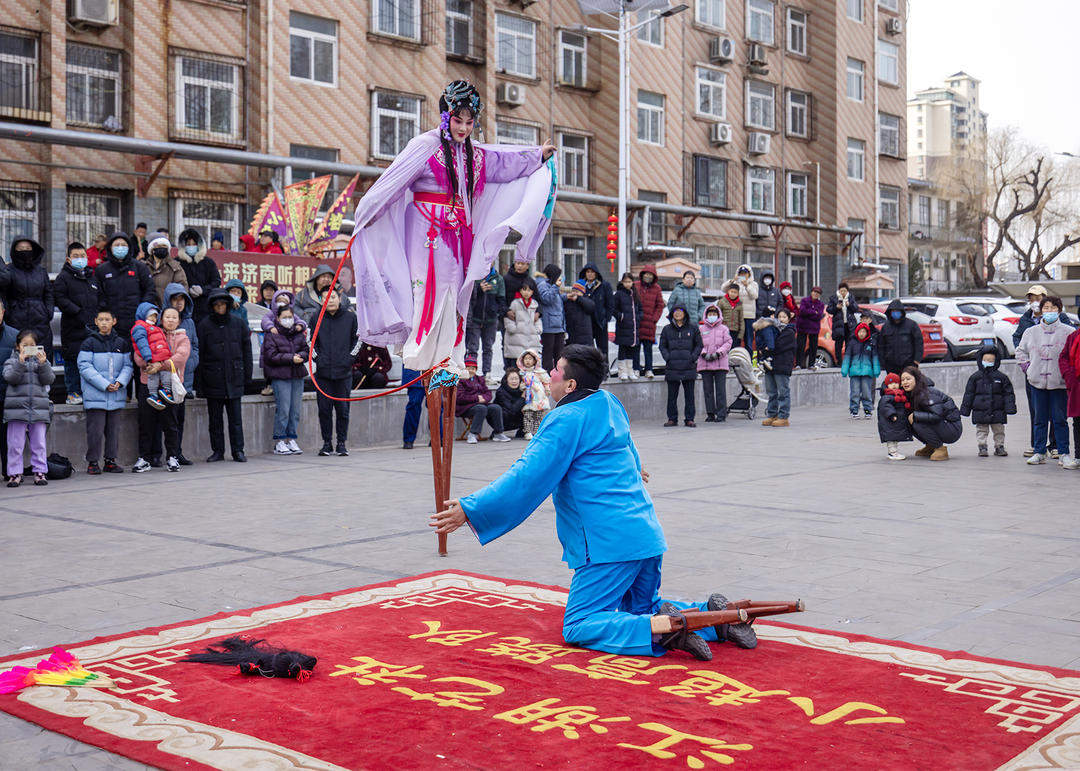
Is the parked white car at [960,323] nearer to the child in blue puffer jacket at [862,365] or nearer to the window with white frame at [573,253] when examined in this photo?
the child in blue puffer jacket at [862,365]

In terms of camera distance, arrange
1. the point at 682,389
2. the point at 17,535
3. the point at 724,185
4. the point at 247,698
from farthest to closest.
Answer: the point at 724,185 < the point at 682,389 < the point at 17,535 < the point at 247,698

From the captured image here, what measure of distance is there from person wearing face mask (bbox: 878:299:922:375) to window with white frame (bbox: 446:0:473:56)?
1552cm

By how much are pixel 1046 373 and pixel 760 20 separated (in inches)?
1109

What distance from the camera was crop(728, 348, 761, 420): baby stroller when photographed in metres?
18.5

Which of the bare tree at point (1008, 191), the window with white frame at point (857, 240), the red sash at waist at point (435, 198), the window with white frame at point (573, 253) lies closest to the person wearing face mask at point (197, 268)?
the red sash at waist at point (435, 198)

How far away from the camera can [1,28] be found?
2155cm

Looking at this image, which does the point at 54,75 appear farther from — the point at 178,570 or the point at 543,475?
the point at 543,475

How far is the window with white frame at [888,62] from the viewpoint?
42731 mm

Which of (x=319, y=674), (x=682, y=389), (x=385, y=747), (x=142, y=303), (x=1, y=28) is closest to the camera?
(x=385, y=747)

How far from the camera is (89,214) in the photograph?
22.8 m

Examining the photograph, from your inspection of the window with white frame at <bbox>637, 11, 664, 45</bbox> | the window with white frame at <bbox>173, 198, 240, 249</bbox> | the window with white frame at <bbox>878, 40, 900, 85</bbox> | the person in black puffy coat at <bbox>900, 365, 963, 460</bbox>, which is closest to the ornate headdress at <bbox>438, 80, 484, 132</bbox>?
the person in black puffy coat at <bbox>900, 365, 963, 460</bbox>

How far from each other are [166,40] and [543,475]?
20.8 m

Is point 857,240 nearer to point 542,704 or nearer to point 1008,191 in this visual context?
point 1008,191

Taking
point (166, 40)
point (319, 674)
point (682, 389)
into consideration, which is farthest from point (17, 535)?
point (166, 40)
